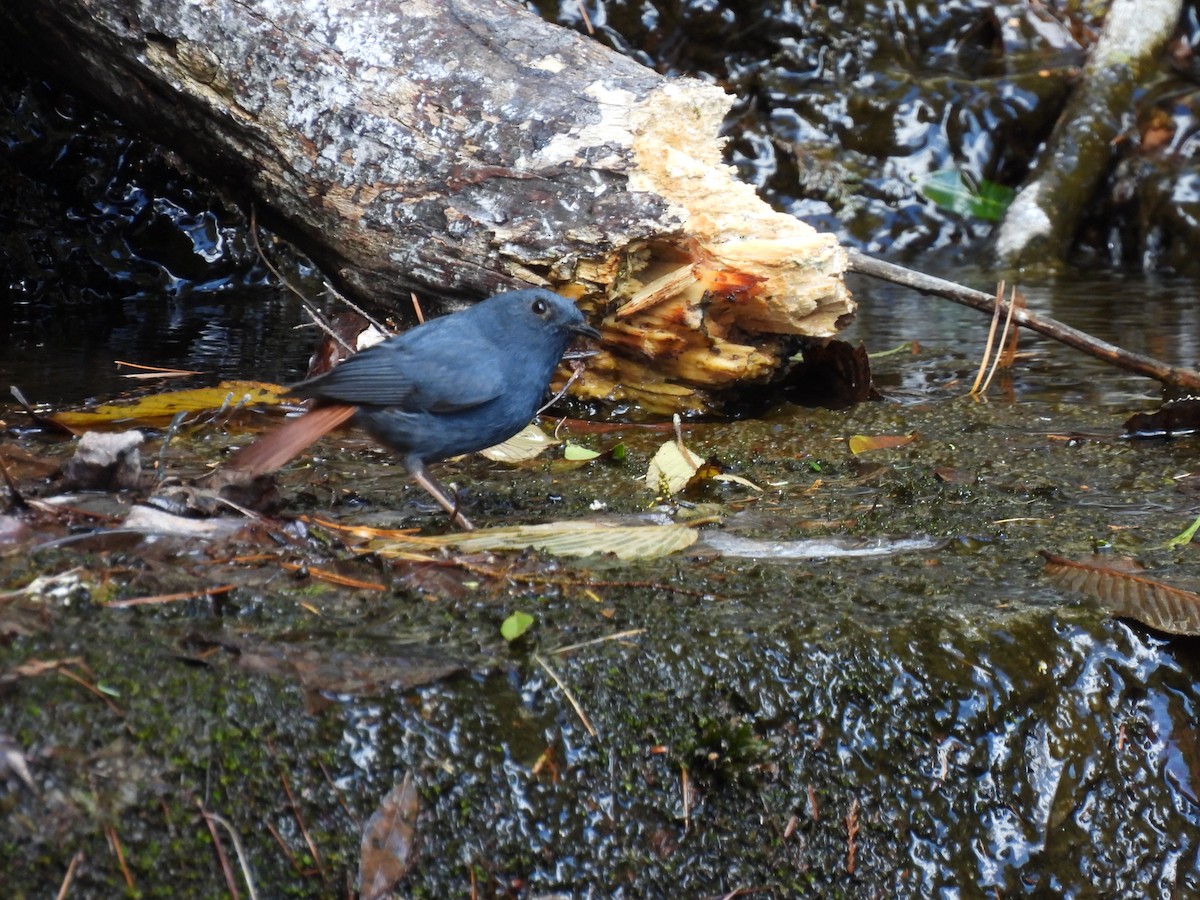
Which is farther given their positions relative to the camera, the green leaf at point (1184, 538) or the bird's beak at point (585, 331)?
the bird's beak at point (585, 331)

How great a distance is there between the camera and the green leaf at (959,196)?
36.3ft

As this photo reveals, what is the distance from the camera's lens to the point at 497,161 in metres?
4.38

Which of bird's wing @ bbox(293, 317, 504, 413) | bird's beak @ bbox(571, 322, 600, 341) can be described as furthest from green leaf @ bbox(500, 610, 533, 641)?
bird's beak @ bbox(571, 322, 600, 341)

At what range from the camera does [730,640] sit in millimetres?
2492

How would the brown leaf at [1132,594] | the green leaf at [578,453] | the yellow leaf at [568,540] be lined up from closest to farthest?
the brown leaf at [1132,594], the yellow leaf at [568,540], the green leaf at [578,453]

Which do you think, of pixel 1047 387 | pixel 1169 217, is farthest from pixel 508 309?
pixel 1169 217

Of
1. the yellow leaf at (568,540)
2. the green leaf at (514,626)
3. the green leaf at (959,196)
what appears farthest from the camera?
the green leaf at (959,196)

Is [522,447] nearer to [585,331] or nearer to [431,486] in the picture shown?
[585,331]

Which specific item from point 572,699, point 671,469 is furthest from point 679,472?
point 572,699

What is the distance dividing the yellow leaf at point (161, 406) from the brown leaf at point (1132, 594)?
8.82 feet

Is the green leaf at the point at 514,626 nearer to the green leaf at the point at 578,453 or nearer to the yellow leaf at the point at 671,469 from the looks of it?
the yellow leaf at the point at 671,469

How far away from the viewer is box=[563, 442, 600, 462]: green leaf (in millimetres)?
4242

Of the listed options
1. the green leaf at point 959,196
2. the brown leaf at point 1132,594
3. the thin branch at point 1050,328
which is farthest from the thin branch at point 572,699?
the green leaf at point 959,196

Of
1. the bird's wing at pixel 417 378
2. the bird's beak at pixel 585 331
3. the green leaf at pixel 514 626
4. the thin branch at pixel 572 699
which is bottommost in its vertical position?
the thin branch at pixel 572 699
